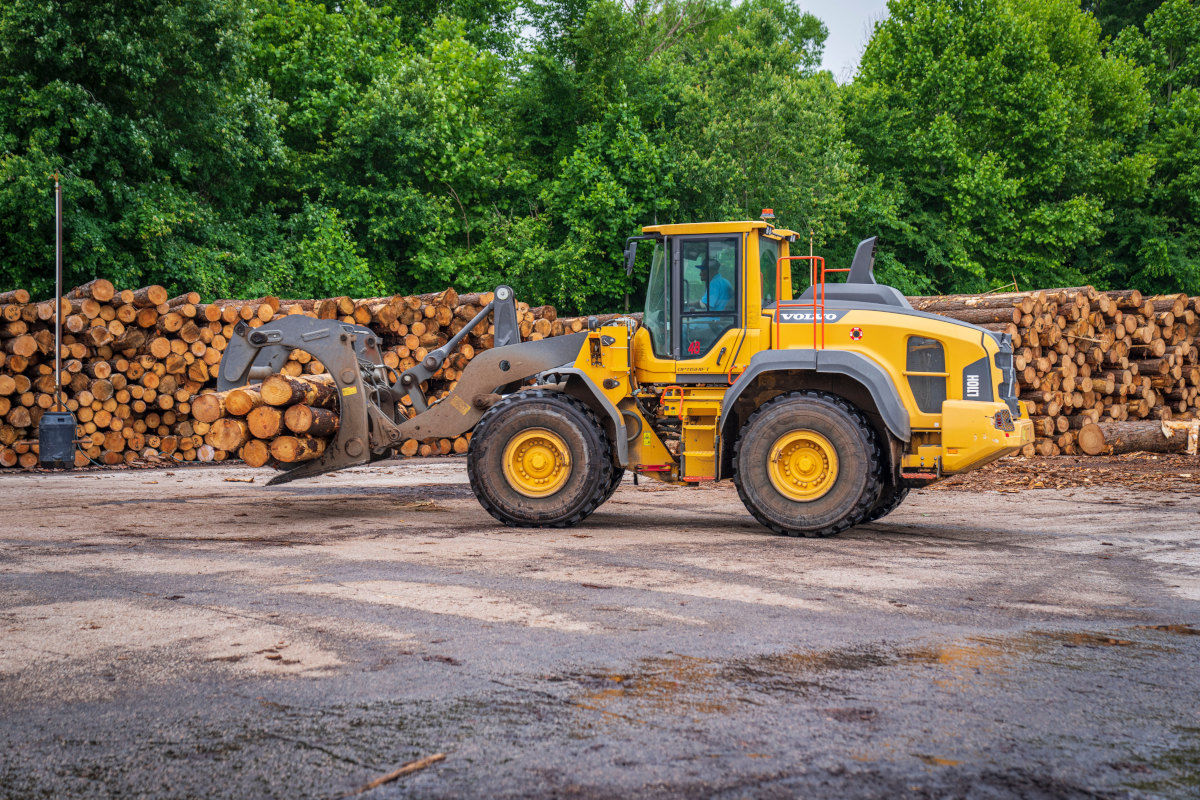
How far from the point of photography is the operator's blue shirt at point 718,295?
9.24m

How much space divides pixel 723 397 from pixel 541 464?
166cm

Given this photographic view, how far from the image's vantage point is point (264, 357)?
10.4 meters

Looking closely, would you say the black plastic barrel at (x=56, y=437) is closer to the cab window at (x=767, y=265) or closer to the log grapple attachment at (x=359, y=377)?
the log grapple attachment at (x=359, y=377)

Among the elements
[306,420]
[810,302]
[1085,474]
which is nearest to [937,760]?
[810,302]

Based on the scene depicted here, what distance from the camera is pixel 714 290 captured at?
9289 mm

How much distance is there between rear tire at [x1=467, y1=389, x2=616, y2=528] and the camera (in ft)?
29.6

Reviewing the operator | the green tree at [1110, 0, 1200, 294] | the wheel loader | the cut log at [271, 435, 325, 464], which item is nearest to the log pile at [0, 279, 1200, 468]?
the wheel loader

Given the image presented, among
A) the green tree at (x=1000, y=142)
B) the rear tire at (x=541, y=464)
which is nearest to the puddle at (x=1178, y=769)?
the rear tire at (x=541, y=464)

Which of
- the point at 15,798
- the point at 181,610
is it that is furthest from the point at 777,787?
the point at 181,610

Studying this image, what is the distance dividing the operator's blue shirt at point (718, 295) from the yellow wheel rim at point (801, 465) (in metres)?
1.40

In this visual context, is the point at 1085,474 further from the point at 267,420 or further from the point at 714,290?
the point at 267,420

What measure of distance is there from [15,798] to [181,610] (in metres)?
2.44

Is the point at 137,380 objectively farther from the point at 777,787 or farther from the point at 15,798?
the point at 777,787

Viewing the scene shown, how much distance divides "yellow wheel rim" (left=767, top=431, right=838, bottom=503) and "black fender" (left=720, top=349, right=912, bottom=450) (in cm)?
51
